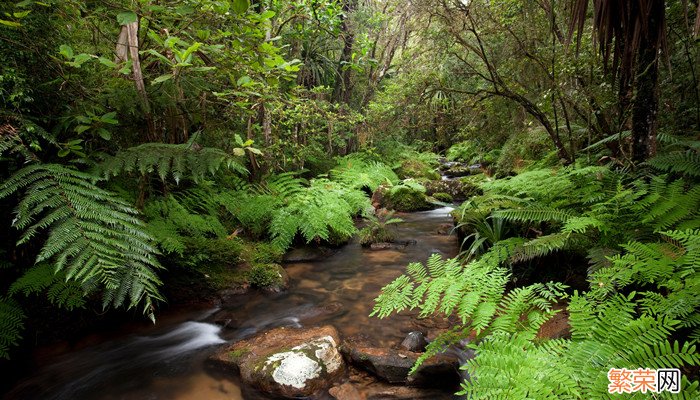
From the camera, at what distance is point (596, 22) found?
274cm

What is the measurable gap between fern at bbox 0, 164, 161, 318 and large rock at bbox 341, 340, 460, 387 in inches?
64.3

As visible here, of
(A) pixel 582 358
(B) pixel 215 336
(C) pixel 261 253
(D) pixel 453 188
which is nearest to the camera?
(A) pixel 582 358

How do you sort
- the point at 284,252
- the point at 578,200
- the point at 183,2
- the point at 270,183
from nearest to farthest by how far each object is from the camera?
the point at 183,2
the point at 578,200
the point at 284,252
the point at 270,183

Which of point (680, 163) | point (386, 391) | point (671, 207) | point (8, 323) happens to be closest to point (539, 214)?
point (671, 207)

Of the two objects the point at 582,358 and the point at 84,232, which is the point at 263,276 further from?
the point at 582,358

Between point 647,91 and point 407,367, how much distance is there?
3.11 metres

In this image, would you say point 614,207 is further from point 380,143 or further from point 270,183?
point 380,143

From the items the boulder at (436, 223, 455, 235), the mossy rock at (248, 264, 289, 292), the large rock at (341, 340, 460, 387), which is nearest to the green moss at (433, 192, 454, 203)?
the boulder at (436, 223, 455, 235)

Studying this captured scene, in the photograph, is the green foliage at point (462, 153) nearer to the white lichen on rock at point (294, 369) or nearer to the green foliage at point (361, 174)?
the green foliage at point (361, 174)

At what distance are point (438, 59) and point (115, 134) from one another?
503 cm

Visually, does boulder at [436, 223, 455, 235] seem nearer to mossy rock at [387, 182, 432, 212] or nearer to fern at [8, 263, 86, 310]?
mossy rock at [387, 182, 432, 212]

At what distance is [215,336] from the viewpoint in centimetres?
321

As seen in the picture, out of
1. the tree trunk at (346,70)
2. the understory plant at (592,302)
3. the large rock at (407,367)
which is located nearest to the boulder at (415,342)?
the large rock at (407,367)

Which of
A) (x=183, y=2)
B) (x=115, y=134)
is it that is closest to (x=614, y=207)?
(x=183, y=2)
